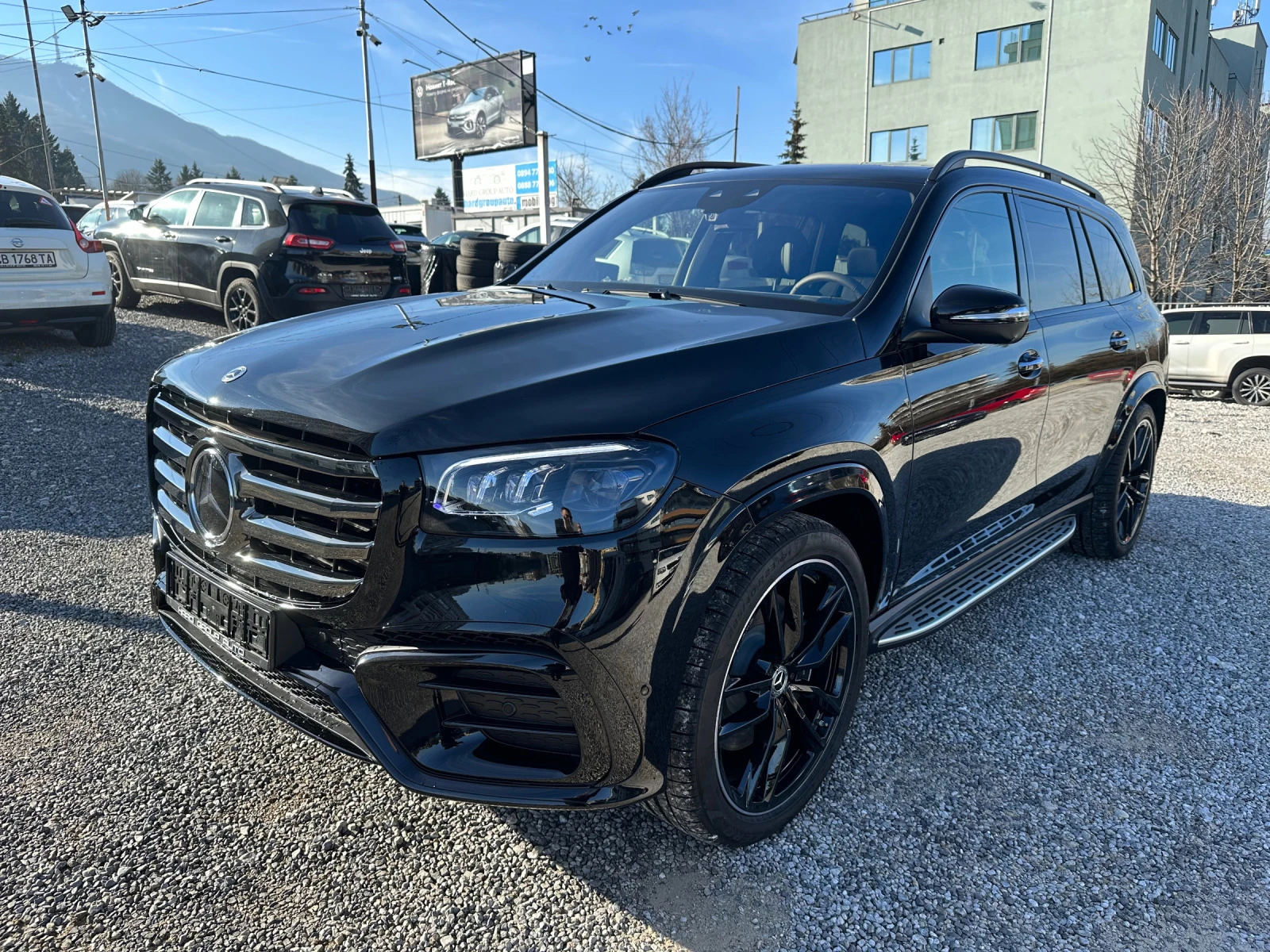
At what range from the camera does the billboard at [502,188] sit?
131 ft

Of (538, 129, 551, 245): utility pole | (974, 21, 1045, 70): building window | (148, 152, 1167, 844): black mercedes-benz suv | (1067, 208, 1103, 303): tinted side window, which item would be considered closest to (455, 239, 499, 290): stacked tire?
(148, 152, 1167, 844): black mercedes-benz suv

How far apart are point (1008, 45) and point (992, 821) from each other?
134ft

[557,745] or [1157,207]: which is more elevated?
[1157,207]

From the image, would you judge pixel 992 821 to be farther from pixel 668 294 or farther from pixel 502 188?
pixel 502 188

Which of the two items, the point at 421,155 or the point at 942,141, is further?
the point at 421,155

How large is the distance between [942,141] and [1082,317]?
37941 millimetres

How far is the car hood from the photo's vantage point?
1.88 m

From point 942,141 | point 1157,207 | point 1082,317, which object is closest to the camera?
point 1082,317

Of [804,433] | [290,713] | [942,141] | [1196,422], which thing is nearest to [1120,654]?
[804,433]

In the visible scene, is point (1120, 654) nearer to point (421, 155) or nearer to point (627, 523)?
point (627, 523)

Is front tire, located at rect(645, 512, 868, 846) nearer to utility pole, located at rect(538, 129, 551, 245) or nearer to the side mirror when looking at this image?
the side mirror

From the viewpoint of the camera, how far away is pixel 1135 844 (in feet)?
7.82

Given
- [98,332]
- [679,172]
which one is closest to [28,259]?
[98,332]

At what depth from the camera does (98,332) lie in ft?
29.9
